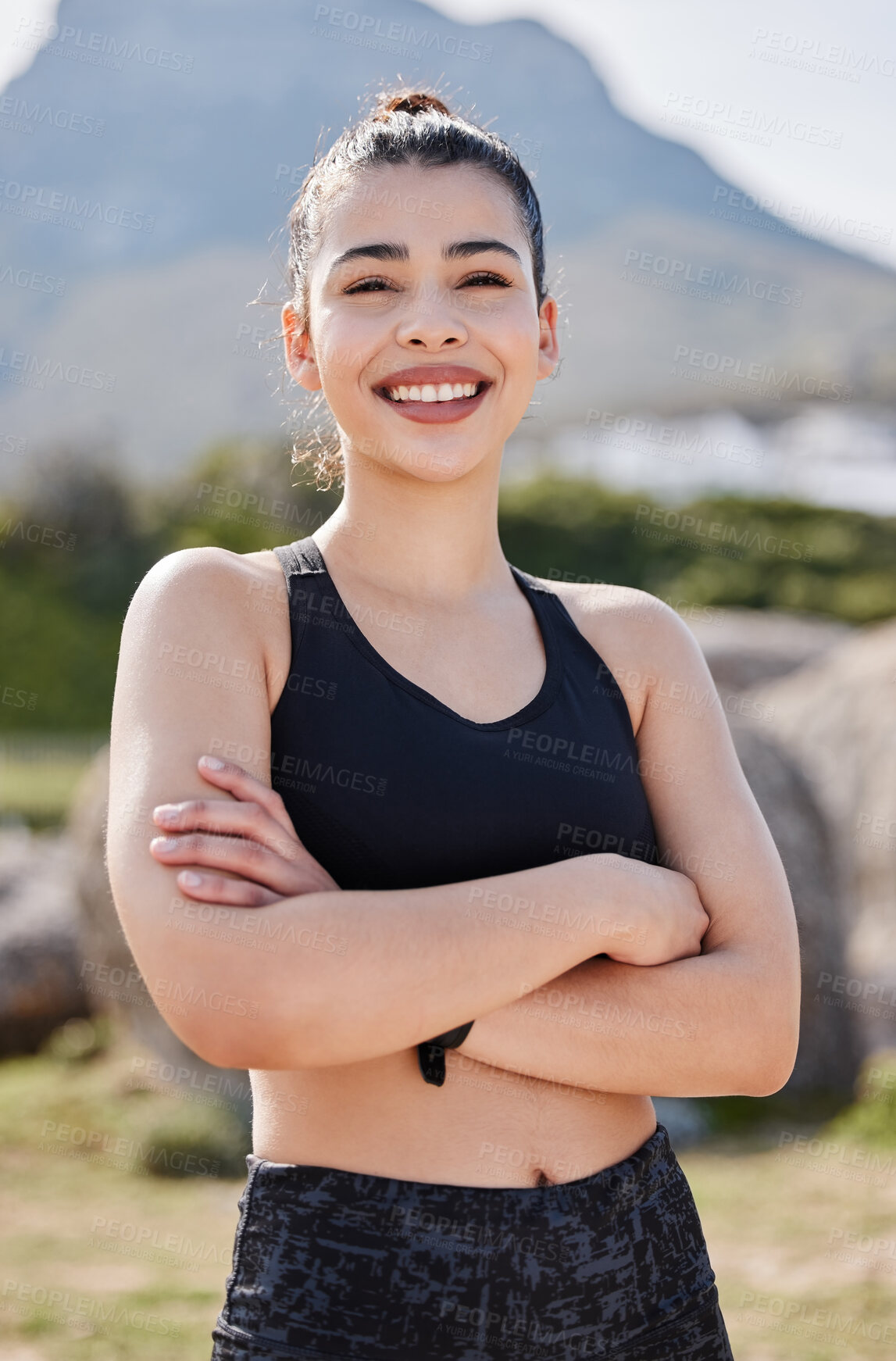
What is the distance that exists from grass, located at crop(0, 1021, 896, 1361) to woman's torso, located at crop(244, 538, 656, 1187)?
2.98 meters

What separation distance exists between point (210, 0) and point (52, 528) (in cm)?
13516

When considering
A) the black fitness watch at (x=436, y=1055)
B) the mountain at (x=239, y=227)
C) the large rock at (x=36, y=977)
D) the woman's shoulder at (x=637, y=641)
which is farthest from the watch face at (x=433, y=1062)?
the mountain at (x=239, y=227)

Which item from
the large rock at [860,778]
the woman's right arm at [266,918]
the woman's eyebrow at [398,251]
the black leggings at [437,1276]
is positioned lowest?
the black leggings at [437,1276]

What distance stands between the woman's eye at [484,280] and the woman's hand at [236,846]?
0.81 meters

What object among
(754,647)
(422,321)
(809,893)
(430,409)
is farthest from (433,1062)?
(754,647)

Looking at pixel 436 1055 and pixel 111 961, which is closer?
pixel 436 1055

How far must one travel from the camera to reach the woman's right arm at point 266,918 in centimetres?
149

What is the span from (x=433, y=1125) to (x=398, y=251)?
4.01ft

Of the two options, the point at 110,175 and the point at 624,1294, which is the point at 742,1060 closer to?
the point at 624,1294

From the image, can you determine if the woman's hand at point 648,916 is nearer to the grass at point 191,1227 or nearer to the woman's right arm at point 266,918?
the woman's right arm at point 266,918

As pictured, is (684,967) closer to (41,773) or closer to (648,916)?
(648,916)

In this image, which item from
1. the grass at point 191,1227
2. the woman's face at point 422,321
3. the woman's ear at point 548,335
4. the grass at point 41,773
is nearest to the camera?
the woman's face at point 422,321

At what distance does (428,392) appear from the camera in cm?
180

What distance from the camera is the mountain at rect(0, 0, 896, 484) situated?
8038cm
